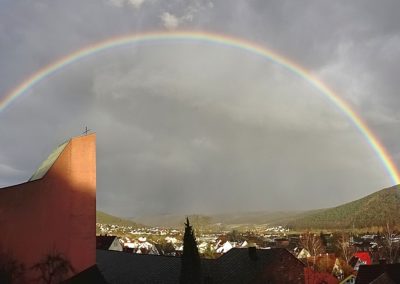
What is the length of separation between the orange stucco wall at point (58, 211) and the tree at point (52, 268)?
30 cm

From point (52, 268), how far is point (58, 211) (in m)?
3.36

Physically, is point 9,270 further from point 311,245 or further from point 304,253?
point 304,253

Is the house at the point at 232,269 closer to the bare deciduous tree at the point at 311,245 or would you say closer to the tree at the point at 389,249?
the bare deciduous tree at the point at 311,245

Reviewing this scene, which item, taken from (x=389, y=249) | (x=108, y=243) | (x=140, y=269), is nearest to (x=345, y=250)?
(x=389, y=249)

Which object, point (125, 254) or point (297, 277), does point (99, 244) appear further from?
point (297, 277)

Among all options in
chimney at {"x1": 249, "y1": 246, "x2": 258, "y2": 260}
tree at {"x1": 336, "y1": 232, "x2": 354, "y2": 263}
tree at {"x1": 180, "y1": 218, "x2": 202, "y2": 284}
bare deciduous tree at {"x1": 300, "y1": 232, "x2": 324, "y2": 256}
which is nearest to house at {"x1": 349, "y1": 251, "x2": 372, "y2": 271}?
tree at {"x1": 336, "y1": 232, "x2": 354, "y2": 263}

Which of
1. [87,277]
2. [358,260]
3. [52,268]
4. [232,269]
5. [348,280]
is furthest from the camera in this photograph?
[358,260]

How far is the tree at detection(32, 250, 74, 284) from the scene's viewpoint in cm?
2677

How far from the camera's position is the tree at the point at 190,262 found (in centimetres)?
2914

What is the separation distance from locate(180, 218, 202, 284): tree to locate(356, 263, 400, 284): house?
21074mm

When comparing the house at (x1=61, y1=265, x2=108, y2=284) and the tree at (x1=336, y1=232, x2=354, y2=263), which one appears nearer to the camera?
the house at (x1=61, y1=265, x2=108, y2=284)

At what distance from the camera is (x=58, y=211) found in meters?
27.6

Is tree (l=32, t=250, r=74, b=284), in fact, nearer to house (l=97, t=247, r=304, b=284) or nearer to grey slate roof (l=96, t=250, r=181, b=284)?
grey slate roof (l=96, t=250, r=181, b=284)

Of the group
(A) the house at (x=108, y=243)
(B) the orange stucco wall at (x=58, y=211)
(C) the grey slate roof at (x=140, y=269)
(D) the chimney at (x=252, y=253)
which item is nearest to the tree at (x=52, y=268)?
(B) the orange stucco wall at (x=58, y=211)
